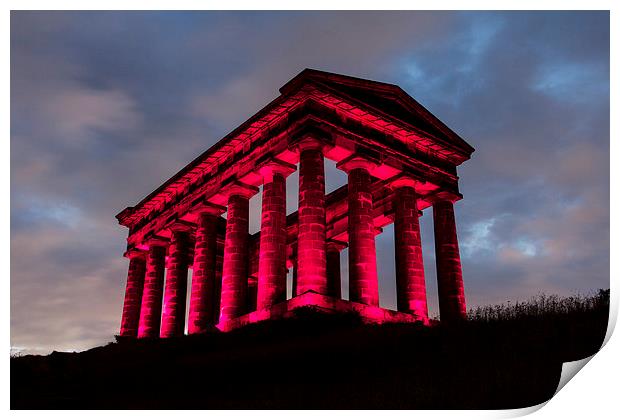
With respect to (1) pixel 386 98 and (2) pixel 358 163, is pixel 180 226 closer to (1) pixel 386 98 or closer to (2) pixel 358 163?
(2) pixel 358 163

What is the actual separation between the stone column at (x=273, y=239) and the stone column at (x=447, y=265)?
8.67 m

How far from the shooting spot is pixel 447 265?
3128 cm

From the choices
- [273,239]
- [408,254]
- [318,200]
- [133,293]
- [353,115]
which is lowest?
[408,254]

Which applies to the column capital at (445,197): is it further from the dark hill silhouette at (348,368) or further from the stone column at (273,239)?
the dark hill silhouette at (348,368)

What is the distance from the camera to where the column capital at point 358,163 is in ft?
97.3

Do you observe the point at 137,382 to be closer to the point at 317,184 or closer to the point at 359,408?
the point at 359,408

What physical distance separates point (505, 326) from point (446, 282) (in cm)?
1404

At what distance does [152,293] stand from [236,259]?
Answer: 446 inches

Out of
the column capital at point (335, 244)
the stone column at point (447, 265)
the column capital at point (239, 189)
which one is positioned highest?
the column capital at point (239, 189)

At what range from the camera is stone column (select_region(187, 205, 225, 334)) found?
1298 inches

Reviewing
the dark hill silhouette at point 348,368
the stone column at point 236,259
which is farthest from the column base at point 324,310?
the stone column at point 236,259

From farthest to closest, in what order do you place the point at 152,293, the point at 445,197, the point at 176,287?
the point at 152,293
the point at 176,287
the point at 445,197

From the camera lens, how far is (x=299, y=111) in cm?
2909

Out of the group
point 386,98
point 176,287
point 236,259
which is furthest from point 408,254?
point 176,287
